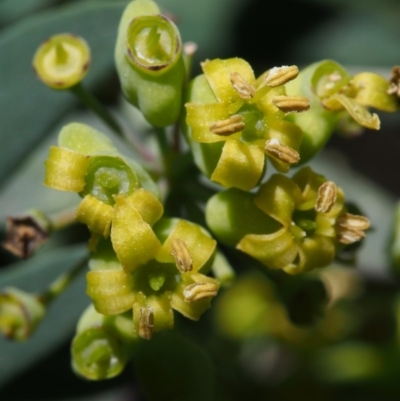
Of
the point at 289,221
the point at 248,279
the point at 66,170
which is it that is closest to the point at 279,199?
the point at 289,221

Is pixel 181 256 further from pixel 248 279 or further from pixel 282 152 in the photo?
pixel 248 279

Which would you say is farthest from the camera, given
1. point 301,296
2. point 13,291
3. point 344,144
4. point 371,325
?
point 344,144

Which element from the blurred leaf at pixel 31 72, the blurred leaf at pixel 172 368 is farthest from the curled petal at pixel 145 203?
the blurred leaf at pixel 31 72

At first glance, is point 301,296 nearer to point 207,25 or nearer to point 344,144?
point 207,25

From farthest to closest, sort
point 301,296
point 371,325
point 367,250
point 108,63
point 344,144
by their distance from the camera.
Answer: point 344,144 < point 371,325 < point 367,250 < point 108,63 < point 301,296

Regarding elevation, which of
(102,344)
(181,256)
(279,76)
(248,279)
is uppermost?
(279,76)

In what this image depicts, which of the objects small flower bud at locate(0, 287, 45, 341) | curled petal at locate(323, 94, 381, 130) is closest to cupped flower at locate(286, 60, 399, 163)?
curled petal at locate(323, 94, 381, 130)

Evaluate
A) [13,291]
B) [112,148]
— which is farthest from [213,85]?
[13,291]
